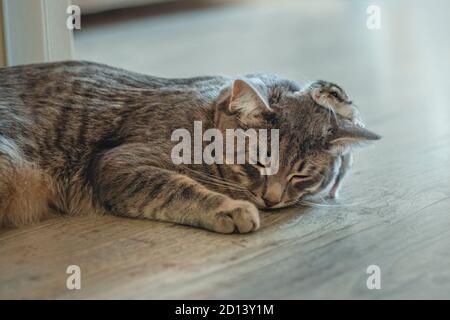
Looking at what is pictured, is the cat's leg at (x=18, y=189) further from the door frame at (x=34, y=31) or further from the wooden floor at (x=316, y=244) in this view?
the door frame at (x=34, y=31)

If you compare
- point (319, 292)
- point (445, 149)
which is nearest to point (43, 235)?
point (319, 292)

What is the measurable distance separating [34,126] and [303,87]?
84 cm

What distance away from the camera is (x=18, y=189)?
88.8 inches

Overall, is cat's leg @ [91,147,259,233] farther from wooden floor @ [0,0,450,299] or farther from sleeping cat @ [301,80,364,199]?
sleeping cat @ [301,80,364,199]

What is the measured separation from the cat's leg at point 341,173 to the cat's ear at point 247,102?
1.03ft

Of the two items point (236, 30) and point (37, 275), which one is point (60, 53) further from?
point (236, 30)

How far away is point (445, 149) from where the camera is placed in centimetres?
300

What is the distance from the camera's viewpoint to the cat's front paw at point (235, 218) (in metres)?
2.15

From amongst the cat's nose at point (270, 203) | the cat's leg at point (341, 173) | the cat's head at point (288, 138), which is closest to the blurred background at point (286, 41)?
the cat's leg at point (341, 173)

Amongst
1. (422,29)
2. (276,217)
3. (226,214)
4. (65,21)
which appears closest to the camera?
(226,214)
